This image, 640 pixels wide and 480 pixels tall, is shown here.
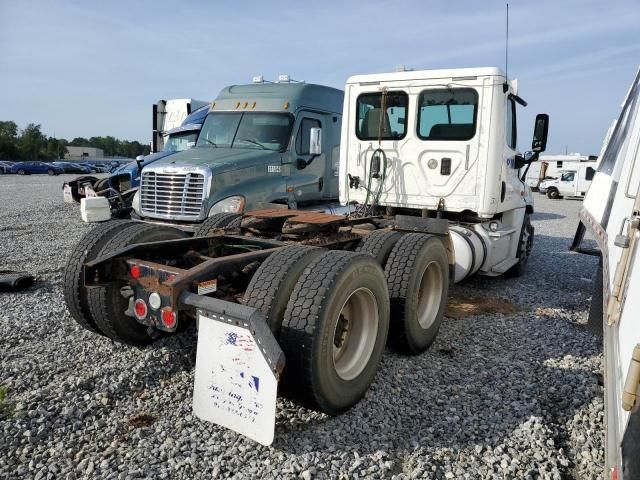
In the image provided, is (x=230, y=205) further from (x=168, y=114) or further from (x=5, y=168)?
(x=5, y=168)

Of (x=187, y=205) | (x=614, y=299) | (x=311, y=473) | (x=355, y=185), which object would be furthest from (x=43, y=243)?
(x=614, y=299)

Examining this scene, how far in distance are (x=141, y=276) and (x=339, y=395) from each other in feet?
5.01

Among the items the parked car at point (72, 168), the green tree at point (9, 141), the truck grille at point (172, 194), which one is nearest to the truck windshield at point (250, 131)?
the truck grille at point (172, 194)

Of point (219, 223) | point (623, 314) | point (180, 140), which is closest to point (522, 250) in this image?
point (219, 223)

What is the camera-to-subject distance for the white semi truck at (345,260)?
2.84 m

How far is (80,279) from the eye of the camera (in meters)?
3.85

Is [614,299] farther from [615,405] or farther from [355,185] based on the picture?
[355,185]

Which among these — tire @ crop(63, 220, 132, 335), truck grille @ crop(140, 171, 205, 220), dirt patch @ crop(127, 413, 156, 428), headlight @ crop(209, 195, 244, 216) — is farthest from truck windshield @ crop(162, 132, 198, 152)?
dirt patch @ crop(127, 413, 156, 428)

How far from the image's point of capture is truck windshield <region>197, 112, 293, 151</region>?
27.6ft

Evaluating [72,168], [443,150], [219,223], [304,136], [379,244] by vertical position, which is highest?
[72,168]

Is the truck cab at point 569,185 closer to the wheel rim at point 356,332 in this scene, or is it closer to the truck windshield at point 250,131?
the truck windshield at point 250,131

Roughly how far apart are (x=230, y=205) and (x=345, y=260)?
183 inches

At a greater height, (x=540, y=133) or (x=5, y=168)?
(x=5, y=168)

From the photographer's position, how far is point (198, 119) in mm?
12797
